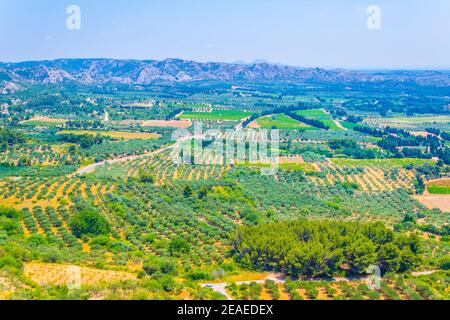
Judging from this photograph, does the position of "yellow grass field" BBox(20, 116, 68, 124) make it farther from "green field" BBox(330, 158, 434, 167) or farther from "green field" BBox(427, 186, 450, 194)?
"green field" BBox(427, 186, 450, 194)

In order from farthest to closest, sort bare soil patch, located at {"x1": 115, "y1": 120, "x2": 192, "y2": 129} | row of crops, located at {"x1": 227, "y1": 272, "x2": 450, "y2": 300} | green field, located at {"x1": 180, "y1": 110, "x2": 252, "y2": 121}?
green field, located at {"x1": 180, "y1": 110, "x2": 252, "y2": 121}
bare soil patch, located at {"x1": 115, "y1": 120, "x2": 192, "y2": 129}
row of crops, located at {"x1": 227, "y1": 272, "x2": 450, "y2": 300}

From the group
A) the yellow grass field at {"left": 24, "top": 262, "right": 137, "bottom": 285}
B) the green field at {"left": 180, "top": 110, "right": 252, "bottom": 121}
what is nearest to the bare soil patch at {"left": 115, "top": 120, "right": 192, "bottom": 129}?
the green field at {"left": 180, "top": 110, "right": 252, "bottom": 121}

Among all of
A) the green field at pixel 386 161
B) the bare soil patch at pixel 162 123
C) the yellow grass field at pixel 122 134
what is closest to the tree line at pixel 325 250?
the green field at pixel 386 161

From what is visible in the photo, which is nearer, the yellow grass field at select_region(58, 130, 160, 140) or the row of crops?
the row of crops

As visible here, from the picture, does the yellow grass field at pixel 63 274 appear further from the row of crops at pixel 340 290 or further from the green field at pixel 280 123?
the green field at pixel 280 123

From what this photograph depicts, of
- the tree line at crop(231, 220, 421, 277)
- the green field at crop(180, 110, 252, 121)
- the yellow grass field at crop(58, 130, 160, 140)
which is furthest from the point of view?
the green field at crop(180, 110, 252, 121)

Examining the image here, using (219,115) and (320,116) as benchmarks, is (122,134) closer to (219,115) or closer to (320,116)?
(219,115)
